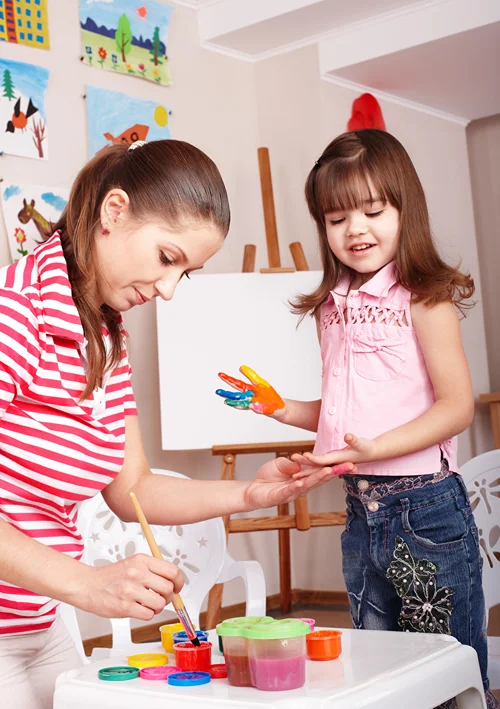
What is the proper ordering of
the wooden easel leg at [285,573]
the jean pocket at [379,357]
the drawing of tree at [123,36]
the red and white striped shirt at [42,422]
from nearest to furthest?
the red and white striped shirt at [42,422] < the jean pocket at [379,357] < the drawing of tree at [123,36] < the wooden easel leg at [285,573]

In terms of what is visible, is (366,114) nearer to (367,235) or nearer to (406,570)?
(367,235)

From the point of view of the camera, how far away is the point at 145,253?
1188mm

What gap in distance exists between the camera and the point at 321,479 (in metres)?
1.26

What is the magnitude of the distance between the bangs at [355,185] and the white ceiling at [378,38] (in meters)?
1.99

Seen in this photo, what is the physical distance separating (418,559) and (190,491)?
0.44 m

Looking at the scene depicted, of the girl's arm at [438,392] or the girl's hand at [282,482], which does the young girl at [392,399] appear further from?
the girl's hand at [282,482]

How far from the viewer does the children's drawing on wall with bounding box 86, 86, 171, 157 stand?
10.8ft

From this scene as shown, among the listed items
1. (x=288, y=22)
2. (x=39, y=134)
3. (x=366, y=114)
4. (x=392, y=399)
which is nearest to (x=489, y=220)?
(x=366, y=114)

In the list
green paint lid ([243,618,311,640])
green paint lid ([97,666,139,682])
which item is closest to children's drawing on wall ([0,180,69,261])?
green paint lid ([97,666,139,682])

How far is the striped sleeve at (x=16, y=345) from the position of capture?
1.07 meters

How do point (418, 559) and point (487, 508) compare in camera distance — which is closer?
point (418, 559)

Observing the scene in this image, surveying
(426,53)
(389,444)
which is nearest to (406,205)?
(389,444)

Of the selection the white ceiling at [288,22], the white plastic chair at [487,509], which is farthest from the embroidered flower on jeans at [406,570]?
the white ceiling at [288,22]

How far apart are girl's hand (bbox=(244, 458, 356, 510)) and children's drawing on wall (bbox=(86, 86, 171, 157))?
7.26ft
